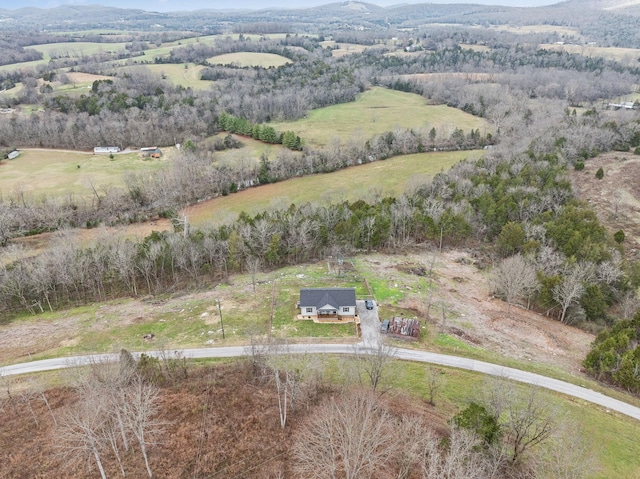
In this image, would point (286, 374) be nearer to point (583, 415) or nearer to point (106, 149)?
point (583, 415)

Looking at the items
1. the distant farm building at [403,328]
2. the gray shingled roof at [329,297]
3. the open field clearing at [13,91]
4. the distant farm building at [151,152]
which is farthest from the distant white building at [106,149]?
the distant farm building at [403,328]

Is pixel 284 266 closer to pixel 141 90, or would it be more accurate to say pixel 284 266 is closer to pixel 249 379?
pixel 249 379

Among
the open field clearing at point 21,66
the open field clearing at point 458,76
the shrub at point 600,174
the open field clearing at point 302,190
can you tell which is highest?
the open field clearing at point 21,66

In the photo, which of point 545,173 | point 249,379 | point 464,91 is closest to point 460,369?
point 249,379

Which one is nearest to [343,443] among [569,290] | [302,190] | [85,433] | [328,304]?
[85,433]

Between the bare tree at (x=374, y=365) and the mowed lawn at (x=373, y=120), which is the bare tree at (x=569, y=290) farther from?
the mowed lawn at (x=373, y=120)
